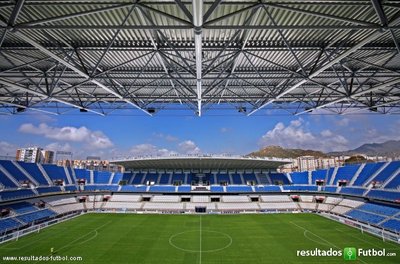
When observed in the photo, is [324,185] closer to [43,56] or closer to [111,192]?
[111,192]

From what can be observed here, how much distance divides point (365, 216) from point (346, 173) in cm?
1721

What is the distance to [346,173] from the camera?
48.4 meters

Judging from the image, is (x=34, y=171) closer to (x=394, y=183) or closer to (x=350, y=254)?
(x=350, y=254)

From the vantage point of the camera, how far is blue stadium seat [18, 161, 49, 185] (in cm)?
4382

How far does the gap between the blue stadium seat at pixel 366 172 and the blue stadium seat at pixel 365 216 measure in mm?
8935

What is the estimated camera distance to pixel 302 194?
50.8m

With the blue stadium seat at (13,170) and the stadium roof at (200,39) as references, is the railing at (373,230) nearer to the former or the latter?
the stadium roof at (200,39)

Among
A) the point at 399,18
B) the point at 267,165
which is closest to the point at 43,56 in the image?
the point at 399,18

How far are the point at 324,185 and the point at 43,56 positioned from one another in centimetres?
5332

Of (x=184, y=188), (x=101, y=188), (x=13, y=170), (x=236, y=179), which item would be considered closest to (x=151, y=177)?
(x=184, y=188)

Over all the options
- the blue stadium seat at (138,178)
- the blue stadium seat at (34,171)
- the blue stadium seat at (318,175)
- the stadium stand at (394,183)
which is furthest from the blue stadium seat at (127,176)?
the stadium stand at (394,183)

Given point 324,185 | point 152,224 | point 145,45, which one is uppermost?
point 145,45

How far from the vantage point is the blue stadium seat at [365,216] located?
30.3 m

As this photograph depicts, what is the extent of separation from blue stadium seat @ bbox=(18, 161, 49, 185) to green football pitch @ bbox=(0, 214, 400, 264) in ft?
46.3
